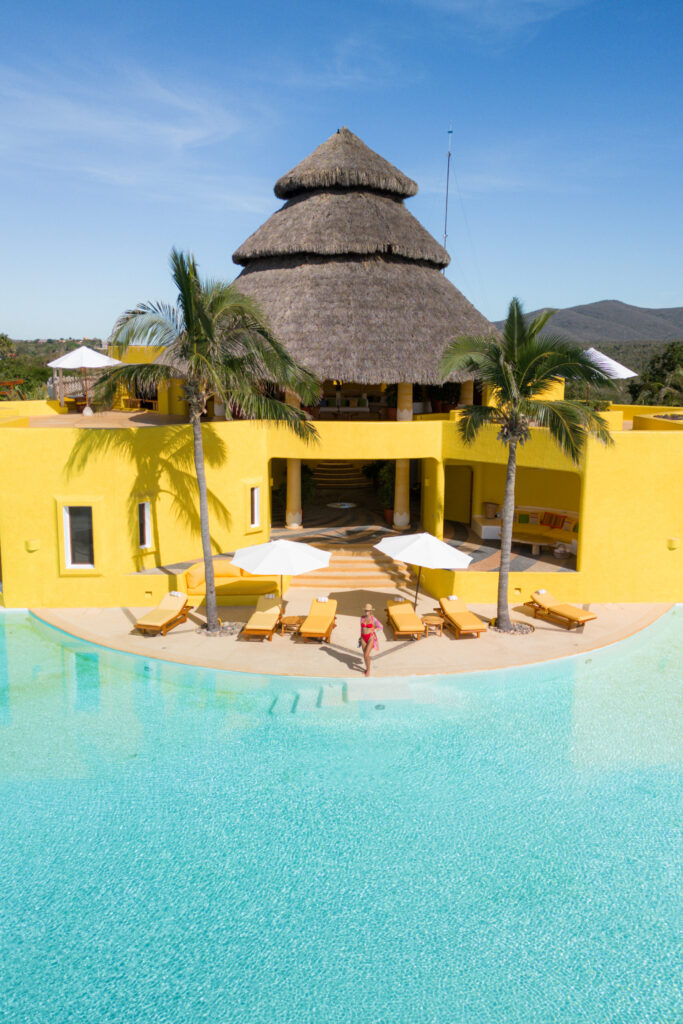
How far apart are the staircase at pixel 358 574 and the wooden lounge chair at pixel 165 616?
12.2 ft

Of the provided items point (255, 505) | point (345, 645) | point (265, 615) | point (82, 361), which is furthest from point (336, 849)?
point (82, 361)

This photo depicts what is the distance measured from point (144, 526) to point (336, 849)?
11294mm

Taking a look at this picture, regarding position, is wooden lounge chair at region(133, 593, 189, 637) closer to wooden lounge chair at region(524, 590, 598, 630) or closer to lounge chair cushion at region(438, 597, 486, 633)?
lounge chair cushion at region(438, 597, 486, 633)

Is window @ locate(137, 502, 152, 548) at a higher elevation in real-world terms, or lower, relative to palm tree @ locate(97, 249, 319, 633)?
lower

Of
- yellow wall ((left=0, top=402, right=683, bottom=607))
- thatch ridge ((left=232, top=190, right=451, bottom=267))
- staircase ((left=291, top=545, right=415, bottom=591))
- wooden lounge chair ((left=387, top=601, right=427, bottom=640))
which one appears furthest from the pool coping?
thatch ridge ((left=232, top=190, right=451, bottom=267))

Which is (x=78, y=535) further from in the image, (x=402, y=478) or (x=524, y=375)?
(x=524, y=375)

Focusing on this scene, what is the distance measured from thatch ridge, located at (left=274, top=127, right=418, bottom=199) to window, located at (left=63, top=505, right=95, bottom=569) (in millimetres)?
14484

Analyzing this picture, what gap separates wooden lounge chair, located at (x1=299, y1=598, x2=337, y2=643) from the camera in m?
15.8

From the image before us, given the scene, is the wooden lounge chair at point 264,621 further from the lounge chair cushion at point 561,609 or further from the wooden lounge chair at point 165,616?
the lounge chair cushion at point 561,609

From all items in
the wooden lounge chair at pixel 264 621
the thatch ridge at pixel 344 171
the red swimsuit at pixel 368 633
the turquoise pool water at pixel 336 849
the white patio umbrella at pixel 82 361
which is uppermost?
the thatch ridge at pixel 344 171

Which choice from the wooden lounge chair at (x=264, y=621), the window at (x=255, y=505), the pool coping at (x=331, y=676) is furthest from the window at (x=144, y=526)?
the wooden lounge chair at (x=264, y=621)

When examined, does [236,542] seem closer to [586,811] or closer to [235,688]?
[235,688]

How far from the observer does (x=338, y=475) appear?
2950 cm

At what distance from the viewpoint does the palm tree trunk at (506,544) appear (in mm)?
16344
